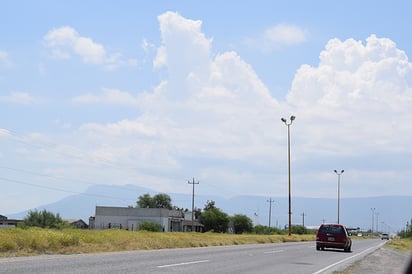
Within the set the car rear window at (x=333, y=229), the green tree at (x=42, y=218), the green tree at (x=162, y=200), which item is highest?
the green tree at (x=162, y=200)

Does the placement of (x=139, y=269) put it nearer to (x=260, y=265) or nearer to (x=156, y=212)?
(x=260, y=265)

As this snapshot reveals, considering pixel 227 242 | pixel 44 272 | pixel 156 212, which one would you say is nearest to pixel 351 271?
pixel 44 272

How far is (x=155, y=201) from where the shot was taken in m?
157

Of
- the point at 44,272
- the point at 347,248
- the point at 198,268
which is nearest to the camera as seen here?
the point at 44,272

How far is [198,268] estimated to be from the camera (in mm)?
17656

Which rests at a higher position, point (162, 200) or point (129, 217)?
point (162, 200)

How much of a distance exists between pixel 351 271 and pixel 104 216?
97.1 meters

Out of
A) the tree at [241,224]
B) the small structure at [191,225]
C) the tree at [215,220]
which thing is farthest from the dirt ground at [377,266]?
the tree at [241,224]

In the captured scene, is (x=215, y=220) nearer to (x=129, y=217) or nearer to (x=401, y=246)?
Answer: (x=129, y=217)

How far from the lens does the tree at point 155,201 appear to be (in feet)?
511

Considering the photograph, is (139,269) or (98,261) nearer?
(139,269)

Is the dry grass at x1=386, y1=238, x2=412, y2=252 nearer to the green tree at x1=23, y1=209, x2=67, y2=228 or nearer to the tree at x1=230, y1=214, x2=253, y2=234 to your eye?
the green tree at x1=23, y1=209, x2=67, y2=228

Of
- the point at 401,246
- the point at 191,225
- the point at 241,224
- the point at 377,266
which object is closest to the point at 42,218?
the point at 191,225

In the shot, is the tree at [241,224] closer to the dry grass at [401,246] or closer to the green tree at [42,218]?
the green tree at [42,218]
